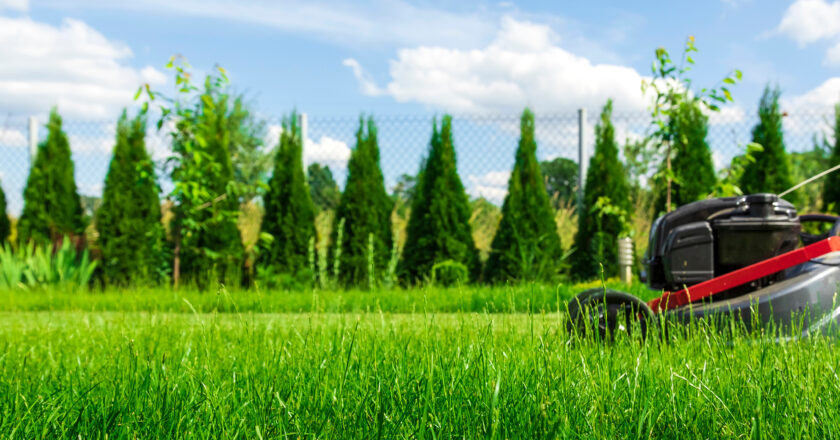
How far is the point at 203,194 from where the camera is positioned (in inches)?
297

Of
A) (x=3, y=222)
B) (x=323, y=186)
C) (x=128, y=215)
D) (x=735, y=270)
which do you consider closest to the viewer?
(x=735, y=270)

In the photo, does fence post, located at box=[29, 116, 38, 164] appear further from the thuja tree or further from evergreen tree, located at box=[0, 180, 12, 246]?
the thuja tree

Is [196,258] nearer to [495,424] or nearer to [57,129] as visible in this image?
[57,129]

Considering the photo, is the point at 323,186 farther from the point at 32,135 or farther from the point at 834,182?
the point at 834,182

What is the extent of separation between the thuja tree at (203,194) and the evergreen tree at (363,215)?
1.34 metres

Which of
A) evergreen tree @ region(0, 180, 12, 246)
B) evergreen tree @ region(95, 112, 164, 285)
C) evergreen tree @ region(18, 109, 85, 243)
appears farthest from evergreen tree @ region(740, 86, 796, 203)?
evergreen tree @ region(0, 180, 12, 246)

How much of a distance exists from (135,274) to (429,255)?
3.93 metres

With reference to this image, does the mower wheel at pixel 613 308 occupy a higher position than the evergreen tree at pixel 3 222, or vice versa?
the evergreen tree at pixel 3 222

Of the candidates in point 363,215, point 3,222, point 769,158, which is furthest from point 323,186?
point 769,158

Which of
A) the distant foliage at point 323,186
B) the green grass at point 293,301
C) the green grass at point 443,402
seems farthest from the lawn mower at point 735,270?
the distant foliage at point 323,186

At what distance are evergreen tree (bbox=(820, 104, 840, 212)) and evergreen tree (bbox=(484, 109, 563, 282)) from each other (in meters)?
3.65

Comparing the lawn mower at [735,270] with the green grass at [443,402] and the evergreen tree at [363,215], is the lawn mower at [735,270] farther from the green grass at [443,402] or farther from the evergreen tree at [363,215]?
the evergreen tree at [363,215]

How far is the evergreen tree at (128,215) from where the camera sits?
8.48 m

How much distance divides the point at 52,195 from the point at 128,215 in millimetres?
1729
